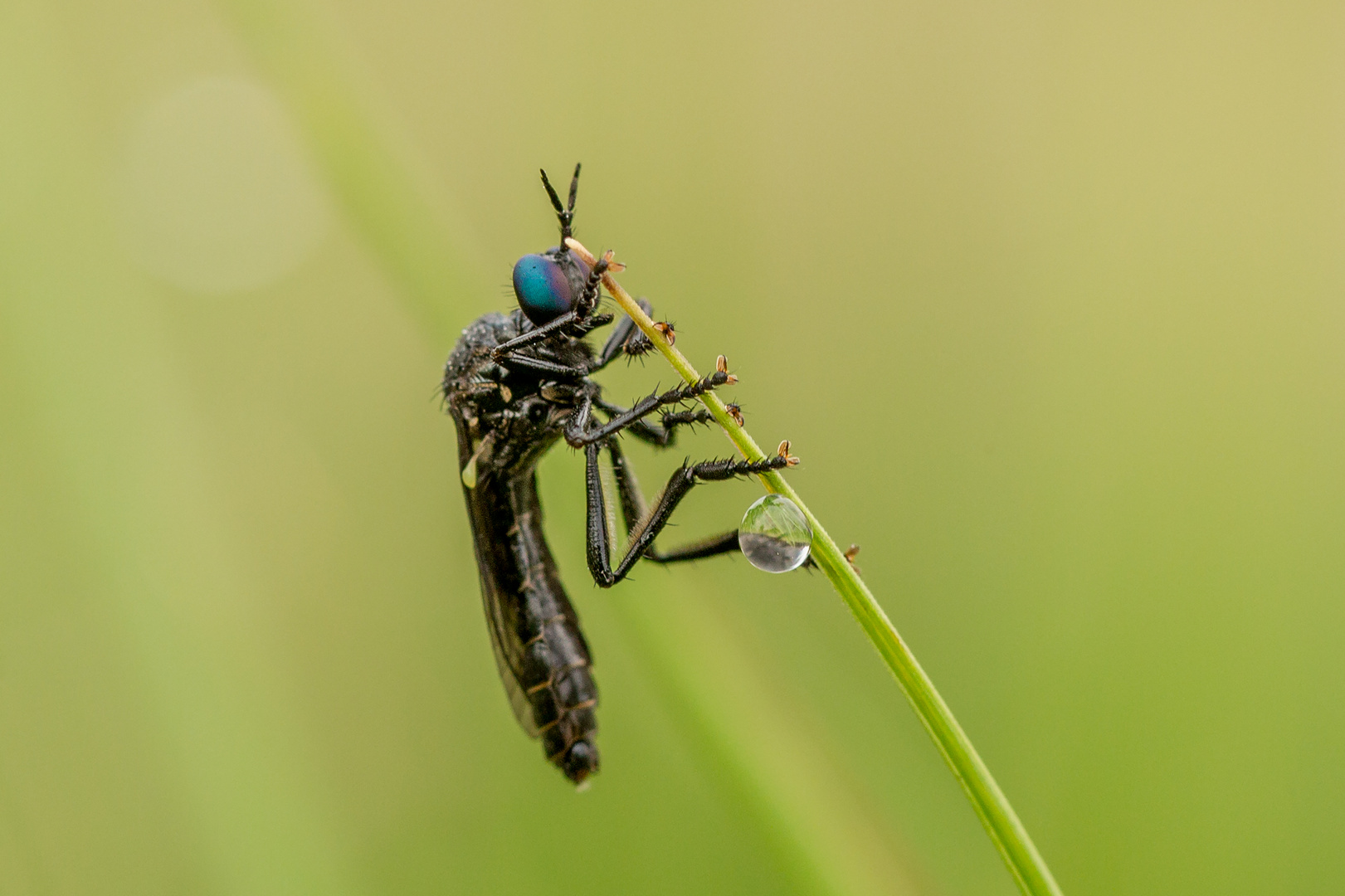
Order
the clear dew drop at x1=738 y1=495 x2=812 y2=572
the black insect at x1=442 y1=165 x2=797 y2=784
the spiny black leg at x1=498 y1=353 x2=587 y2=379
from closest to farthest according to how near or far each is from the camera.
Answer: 1. the clear dew drop at x1=738 y1=495 x2=812 y2=572
2. the black insect at x1=442 y1=165 x2=797 y2=784
3. the spiny black leg at x1=498 y1=353 x2=587 y2=379

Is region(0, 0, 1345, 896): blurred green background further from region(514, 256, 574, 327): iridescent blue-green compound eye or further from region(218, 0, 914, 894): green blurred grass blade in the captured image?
A: region(514, 256, 574, 327): iridescent blue-green compound eye

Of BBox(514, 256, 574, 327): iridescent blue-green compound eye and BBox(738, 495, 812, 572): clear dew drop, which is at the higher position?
BBox(514, 256, 574, 327): iridescent blue-green compound eye

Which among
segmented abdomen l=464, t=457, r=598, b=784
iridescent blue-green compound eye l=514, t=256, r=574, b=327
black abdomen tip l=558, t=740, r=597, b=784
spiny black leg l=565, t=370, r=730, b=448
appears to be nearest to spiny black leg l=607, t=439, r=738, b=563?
spiny black leg l=565, t=370, r=730, b=448

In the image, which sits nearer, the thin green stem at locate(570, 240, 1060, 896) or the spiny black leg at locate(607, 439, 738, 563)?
the thin green stem at locate(570, 240, 1060, 896)

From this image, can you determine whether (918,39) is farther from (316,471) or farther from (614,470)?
(316,471)

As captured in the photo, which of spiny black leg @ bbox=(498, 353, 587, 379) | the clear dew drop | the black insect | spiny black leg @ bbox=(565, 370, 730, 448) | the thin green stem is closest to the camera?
the thin green stem

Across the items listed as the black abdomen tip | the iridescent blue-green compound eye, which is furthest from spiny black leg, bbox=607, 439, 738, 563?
the black abdomen tip

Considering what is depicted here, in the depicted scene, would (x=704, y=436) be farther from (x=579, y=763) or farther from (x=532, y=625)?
(x=579, y=763)

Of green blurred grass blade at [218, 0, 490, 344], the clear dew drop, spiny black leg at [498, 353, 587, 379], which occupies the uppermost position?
green blurred grass blade at [218, 0, 490, 344]
